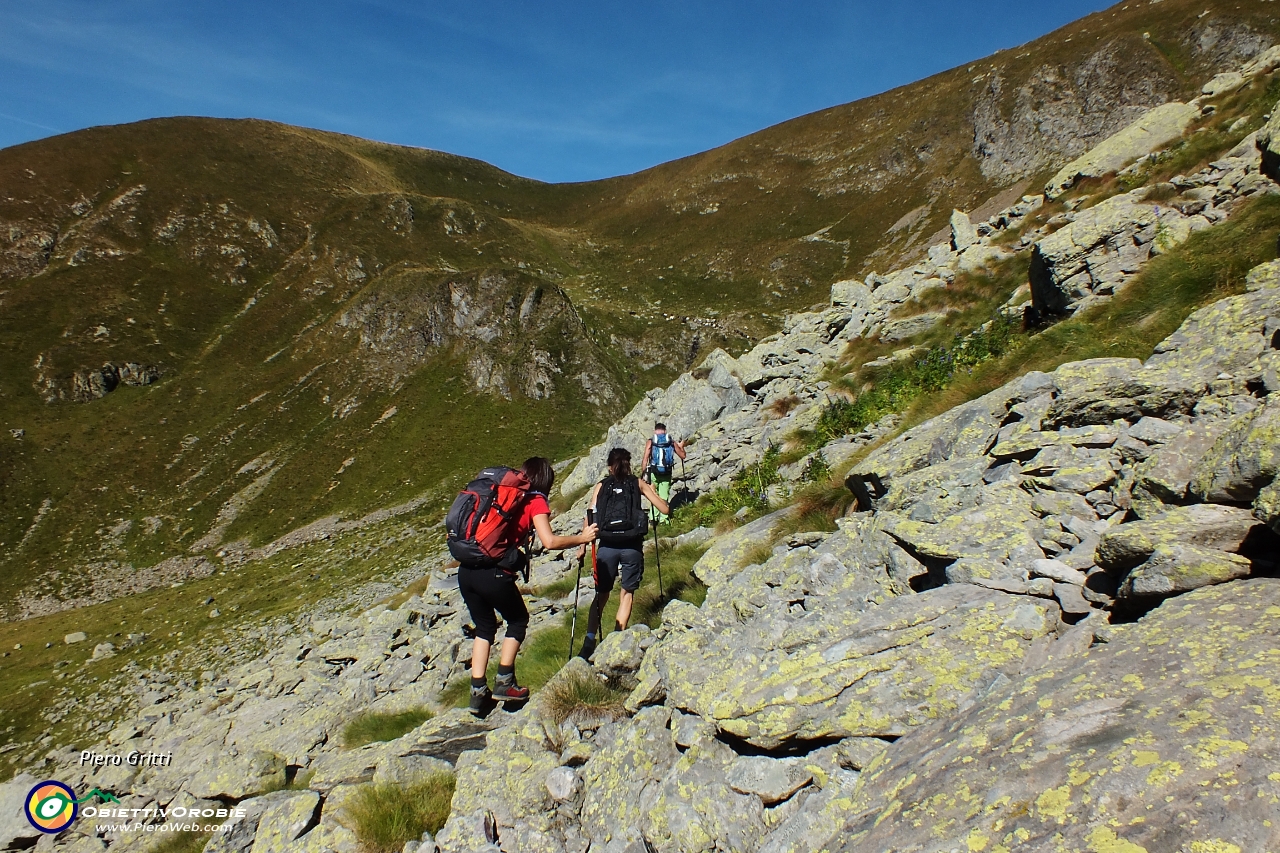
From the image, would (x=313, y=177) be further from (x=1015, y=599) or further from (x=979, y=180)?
(x=1015, y=599)

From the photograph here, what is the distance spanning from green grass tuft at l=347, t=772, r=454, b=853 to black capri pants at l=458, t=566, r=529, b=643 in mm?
1677

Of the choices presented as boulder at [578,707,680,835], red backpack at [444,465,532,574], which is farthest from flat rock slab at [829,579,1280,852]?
red backpack at [444,465,532,574]

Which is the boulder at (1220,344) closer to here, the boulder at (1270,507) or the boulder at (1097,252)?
the boulder at (1270,507)

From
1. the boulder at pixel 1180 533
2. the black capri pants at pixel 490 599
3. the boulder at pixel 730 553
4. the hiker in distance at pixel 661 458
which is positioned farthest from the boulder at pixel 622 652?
the hiker in distance at pixel 661 458

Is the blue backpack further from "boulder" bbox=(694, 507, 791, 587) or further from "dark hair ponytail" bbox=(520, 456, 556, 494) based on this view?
"dark hair ponytail" bbox=(520, 456, 556, 494)

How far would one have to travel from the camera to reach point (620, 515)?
8188 mm

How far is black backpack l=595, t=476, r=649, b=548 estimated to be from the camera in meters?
8.18

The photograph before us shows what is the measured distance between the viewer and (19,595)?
47.6m

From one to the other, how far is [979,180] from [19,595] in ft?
388

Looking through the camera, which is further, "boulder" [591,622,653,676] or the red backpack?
the red backpack

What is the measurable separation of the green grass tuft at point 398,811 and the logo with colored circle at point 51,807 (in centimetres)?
960

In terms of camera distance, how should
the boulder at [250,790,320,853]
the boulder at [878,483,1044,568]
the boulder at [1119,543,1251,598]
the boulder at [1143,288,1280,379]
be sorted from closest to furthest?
the boulder at [1119,543,1251,598], the boulder at [878,483,1044,568], the boulder at [1143,288,1280,379], the boulder at [250,790,320,853]

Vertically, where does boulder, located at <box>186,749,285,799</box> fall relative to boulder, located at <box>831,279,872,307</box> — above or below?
below

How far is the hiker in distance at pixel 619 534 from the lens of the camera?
8188 millimetres
